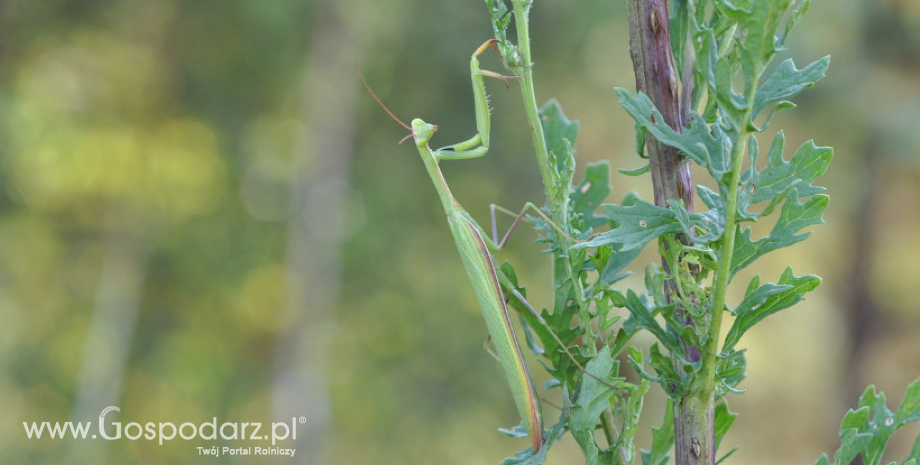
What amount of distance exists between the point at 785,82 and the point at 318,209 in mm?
7123

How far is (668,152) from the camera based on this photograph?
849 mm

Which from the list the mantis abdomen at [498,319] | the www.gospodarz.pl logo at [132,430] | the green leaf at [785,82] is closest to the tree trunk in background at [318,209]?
the www.gospodarz.pl logo at [132,430]

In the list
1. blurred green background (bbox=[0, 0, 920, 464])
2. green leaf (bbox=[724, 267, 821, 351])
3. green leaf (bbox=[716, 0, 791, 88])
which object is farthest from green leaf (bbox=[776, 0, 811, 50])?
blurred green background (bbox=[0, 0, 920, 464])

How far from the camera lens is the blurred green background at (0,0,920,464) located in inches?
301

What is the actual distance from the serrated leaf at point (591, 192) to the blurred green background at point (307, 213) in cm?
642

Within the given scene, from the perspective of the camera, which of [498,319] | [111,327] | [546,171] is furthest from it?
[111,327]

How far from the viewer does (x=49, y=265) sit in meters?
8.30

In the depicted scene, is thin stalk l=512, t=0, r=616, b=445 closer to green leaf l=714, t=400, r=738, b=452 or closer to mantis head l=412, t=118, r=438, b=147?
green leaf l=714, t=400, r=738, b=452

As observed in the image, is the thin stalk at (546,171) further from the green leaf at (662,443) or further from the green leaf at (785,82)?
the green leaf at (785,82)

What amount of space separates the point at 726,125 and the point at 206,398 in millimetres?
8676

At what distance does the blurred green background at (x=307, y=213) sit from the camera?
7648mm

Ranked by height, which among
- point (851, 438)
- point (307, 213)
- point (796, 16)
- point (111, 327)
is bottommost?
point (851, 438)

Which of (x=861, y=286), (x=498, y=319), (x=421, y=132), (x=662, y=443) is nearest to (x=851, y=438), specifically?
(x=662, y=443)

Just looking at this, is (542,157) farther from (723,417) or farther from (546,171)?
(723,417)
